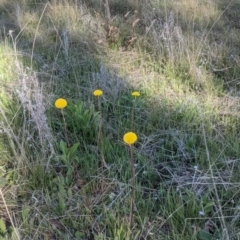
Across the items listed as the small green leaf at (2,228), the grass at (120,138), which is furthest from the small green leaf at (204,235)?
the small green leaf at (2,228)

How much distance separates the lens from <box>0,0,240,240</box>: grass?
156cm

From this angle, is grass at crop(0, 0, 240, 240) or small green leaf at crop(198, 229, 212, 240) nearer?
small green leaf at crop(198, 229, 212, 240)

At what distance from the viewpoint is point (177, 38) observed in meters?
2.92

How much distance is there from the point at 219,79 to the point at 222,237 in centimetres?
154

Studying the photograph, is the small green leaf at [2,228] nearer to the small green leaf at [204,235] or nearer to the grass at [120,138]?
the grass at [120,138]

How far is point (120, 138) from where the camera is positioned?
2.05 m

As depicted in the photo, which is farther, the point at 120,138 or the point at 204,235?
the point at 120,138

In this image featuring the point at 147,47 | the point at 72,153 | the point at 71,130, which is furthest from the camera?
the point at 147,47

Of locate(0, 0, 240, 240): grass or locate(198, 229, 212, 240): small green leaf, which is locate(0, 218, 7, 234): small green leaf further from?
locate(198, 229, 212, 240): small green leaf

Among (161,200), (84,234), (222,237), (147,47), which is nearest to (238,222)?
(222,237)

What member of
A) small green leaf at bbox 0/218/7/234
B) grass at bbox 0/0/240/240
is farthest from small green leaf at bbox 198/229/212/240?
small green leaf at bbox 0/218/7/234

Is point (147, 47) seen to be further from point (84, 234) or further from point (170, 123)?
point (84, 234)

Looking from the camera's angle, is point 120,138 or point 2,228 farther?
point 120,138

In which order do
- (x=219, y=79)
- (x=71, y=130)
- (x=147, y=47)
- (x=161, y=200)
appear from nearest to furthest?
(x=161, y=200) → (x=71, y=130) → (x=219, y=79) → (x=147, y=47)
